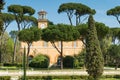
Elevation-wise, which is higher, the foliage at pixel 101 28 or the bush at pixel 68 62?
the foliage at pixel 101 28

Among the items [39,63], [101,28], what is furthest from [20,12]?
[101,28]

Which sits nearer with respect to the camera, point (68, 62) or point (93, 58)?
point (93, 58)

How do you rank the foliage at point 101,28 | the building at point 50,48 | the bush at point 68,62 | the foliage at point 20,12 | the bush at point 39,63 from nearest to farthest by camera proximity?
the foliage at point 101,28 < the bush at point 39,63 < the bush at point 68,62 < the foliage at point 20,12 < the building at point 50,48

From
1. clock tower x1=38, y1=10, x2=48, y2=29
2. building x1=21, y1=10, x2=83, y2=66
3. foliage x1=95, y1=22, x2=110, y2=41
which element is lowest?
building x1=21, y1=10, x2=83, y2=66

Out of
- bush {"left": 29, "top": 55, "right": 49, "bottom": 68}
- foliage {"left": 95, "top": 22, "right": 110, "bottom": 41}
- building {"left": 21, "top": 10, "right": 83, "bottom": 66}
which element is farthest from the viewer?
building {"left": 21, "top": 10, "right": 83, "bottom": 66}

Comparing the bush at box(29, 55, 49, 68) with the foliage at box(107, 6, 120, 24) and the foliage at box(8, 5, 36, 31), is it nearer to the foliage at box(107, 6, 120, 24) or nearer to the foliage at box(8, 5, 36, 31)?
the foliage at box(8, 5, 36, 31)

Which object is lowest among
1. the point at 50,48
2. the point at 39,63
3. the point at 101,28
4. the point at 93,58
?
the point at 39,63

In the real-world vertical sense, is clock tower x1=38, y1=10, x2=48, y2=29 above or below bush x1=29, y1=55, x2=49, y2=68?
above

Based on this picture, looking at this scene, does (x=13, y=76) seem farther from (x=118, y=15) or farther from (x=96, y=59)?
(x=118, y=15)

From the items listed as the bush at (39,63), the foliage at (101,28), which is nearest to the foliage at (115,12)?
the foliage at (101,28)

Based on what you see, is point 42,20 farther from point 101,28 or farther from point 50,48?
point 101,28

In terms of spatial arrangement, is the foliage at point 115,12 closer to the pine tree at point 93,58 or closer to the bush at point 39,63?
the bush at point 39,63

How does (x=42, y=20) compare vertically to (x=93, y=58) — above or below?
above

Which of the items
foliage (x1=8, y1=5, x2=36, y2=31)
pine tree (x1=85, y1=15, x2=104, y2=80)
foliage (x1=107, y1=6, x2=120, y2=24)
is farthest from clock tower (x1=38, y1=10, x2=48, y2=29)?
pine tree (x1=85, y1=15, x2=104, y2=80)
